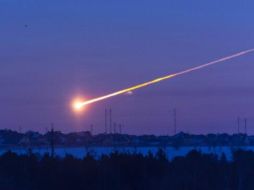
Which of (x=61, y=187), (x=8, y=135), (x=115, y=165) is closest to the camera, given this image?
(x=61, y=187)

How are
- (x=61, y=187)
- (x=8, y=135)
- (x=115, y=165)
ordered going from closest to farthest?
(x=61, y=187)
(x=115, y=165)
(x=8, y=135)

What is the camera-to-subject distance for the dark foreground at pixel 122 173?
129 feet

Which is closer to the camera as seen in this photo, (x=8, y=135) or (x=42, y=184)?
(x=42, y=184)

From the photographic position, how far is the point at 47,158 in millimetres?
42188

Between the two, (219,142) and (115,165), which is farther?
(219,142)

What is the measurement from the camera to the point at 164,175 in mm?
40719

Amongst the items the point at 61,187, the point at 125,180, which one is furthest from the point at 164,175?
the point at 61,187

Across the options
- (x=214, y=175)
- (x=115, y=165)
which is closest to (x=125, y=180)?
(x=115, y=165)

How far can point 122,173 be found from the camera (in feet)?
135

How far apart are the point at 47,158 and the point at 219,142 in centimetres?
3816

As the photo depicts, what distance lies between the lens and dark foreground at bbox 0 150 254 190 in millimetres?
39281

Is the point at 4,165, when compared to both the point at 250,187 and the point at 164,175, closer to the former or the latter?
the point at 164,175

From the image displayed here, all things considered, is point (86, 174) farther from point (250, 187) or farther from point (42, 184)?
Answer: point (250, 187)

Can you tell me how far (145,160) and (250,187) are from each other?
14.7ft
